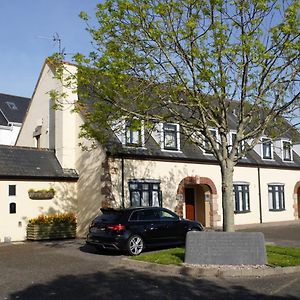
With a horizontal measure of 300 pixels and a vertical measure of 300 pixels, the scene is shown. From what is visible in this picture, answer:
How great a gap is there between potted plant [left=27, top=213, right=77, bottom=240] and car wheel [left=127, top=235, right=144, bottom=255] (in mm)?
7044

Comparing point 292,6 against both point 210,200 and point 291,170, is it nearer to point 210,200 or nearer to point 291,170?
point 210,200

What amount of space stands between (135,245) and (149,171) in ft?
27.1

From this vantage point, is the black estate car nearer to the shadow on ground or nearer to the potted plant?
the shadow on ground

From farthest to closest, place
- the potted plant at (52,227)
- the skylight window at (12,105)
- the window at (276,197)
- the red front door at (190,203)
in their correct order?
1. the skylight window at (12,105)
2. the window at (276,197)
3. the red front door at (190,203)
4. the potted plant at (52,227)

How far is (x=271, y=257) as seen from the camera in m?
13.0

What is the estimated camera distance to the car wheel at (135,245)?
14859 mm

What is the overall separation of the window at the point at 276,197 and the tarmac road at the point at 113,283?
718 inches

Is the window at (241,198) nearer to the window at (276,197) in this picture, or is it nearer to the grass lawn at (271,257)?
the window at (276,197)

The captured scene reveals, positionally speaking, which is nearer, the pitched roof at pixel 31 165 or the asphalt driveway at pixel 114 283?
the asphalt driveway at pixel 114 283

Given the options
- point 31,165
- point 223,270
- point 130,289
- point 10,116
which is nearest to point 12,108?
point 10,116

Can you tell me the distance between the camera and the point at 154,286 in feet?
32.7

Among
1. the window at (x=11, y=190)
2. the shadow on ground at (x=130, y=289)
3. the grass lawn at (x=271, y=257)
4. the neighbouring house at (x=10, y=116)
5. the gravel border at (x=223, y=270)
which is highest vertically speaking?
the neighbouring house at (x=10, y=116)

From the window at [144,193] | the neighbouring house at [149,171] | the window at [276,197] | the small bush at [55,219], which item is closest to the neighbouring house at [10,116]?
the neighbouring house at [149,171]

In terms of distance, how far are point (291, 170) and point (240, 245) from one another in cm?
2154
